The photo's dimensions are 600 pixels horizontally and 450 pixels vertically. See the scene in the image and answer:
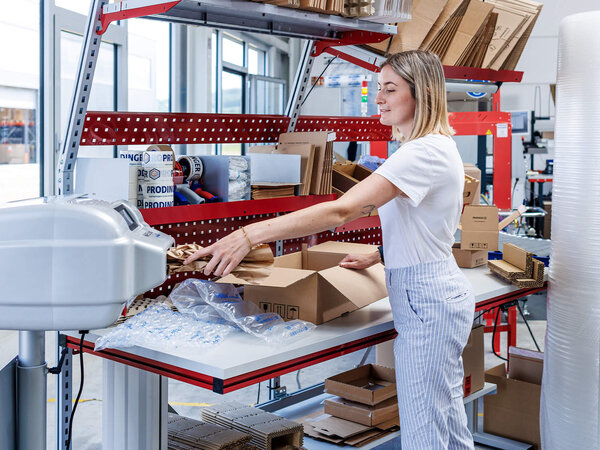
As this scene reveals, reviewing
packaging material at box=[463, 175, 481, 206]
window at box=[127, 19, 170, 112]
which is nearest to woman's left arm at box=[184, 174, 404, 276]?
packaging material at box=[463, 175, 481, 206]

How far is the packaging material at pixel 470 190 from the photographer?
11.6 feet

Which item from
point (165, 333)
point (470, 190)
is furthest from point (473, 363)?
point (165, 333)

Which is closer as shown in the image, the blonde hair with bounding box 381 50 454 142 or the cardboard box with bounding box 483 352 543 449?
the blonde hair with bounding box 381 50 454 142

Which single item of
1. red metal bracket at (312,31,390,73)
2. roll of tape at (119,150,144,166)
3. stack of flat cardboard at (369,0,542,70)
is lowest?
roll of tape at (119,150,144,166)

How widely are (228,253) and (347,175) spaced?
1.42 metres

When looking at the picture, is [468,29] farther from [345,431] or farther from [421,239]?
[345,431]

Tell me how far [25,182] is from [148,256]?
5129mm

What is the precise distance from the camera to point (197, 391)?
451 cm

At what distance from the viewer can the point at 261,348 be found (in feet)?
6.21

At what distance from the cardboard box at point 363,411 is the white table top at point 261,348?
0.48m

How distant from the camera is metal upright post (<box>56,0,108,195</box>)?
2.23 metres

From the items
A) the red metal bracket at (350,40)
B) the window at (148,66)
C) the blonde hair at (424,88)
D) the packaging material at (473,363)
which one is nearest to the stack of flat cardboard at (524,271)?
the packaging material at (473,363)

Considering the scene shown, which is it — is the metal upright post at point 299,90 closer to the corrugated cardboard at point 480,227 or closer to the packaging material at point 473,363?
the corrugated cardboard at point 480,227

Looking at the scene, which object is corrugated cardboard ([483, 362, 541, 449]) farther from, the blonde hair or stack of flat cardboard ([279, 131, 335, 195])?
the blonde hair
